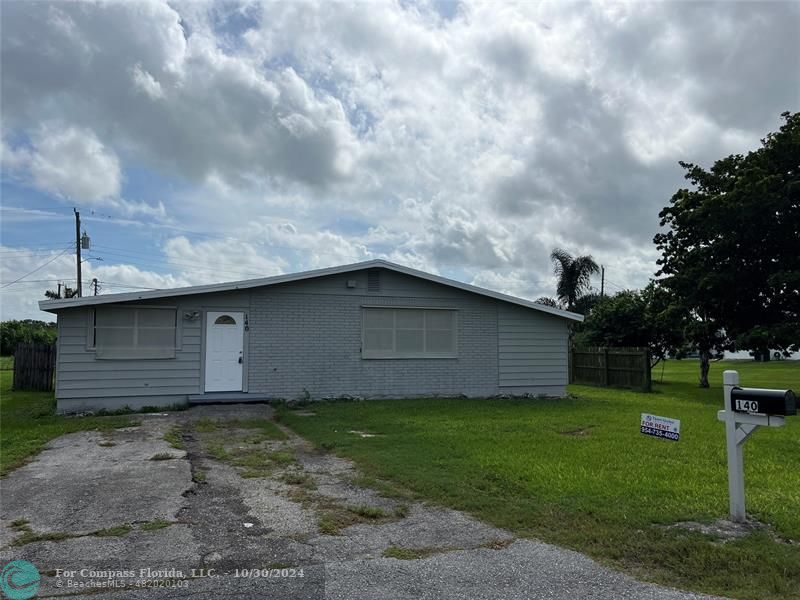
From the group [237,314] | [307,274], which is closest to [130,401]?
[237,314]

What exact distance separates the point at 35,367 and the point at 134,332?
27.7 ft

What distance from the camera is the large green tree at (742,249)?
16.9m

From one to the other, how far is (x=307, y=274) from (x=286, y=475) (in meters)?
8.23

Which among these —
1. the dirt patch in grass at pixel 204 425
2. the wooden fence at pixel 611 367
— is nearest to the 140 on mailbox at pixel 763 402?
the dirt patch in grass at pixel 204 425

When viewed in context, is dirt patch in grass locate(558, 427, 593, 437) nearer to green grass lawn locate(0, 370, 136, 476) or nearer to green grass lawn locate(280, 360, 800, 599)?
green grass lawn locate(280, 360, 800, 599)

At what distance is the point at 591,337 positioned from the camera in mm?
24188

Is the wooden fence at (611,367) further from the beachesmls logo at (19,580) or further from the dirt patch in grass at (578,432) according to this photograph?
the beachesmls logo at (19,580)

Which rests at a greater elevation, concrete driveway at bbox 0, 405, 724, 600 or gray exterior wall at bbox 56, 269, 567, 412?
gray exterior wall at bbox 56, 269, 567, 412

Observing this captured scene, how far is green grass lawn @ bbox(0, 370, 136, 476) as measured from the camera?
824 cm

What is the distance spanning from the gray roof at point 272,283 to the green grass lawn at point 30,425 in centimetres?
226

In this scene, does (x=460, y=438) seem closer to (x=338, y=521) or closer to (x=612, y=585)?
(x=338, y=521)

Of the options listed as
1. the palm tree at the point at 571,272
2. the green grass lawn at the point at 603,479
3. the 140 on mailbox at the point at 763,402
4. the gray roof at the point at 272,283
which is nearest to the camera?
the green grass lawn at the point at 603,479

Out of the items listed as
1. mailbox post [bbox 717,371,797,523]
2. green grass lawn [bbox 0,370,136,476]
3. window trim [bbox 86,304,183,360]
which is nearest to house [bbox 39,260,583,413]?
window trim [bbox 86,304,183,360]

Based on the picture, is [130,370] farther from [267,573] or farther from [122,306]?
[267,573]
